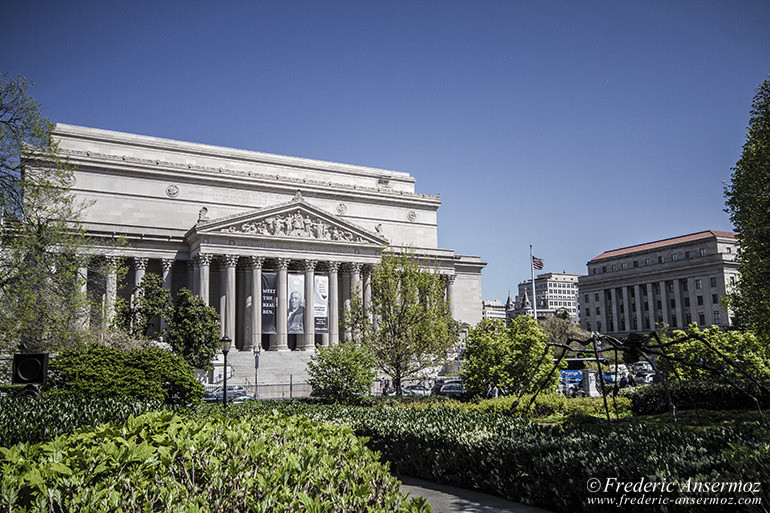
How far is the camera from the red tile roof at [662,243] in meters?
90.2

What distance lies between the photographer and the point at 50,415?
37.6ft

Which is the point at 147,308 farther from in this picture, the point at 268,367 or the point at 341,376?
the point at 341,376

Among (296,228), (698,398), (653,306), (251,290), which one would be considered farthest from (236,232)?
(653,306)

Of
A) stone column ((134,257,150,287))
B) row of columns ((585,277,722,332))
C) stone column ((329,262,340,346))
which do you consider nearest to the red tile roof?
row of columns ((585,277,722,332))

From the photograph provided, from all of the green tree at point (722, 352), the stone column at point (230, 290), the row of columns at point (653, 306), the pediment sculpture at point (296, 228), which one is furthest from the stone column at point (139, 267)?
the row of columns at point (653, 306)

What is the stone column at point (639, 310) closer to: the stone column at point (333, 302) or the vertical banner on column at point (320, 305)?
the stone column at point (333, 302)

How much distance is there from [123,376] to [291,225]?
128 feet

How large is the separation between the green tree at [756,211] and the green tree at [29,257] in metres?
29.9

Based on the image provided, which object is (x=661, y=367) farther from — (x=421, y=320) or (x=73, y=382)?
(x=73, y=382)

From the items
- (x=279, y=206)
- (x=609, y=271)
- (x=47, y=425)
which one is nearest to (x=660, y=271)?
(x=609, y=271)

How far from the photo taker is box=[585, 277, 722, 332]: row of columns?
88188 millimetres

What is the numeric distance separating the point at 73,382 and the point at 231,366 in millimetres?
30494

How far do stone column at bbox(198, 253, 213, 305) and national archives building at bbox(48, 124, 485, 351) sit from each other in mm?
96

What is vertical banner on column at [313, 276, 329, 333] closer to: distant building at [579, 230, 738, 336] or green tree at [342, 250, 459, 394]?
green tree at [342, 250, 459, 394]
